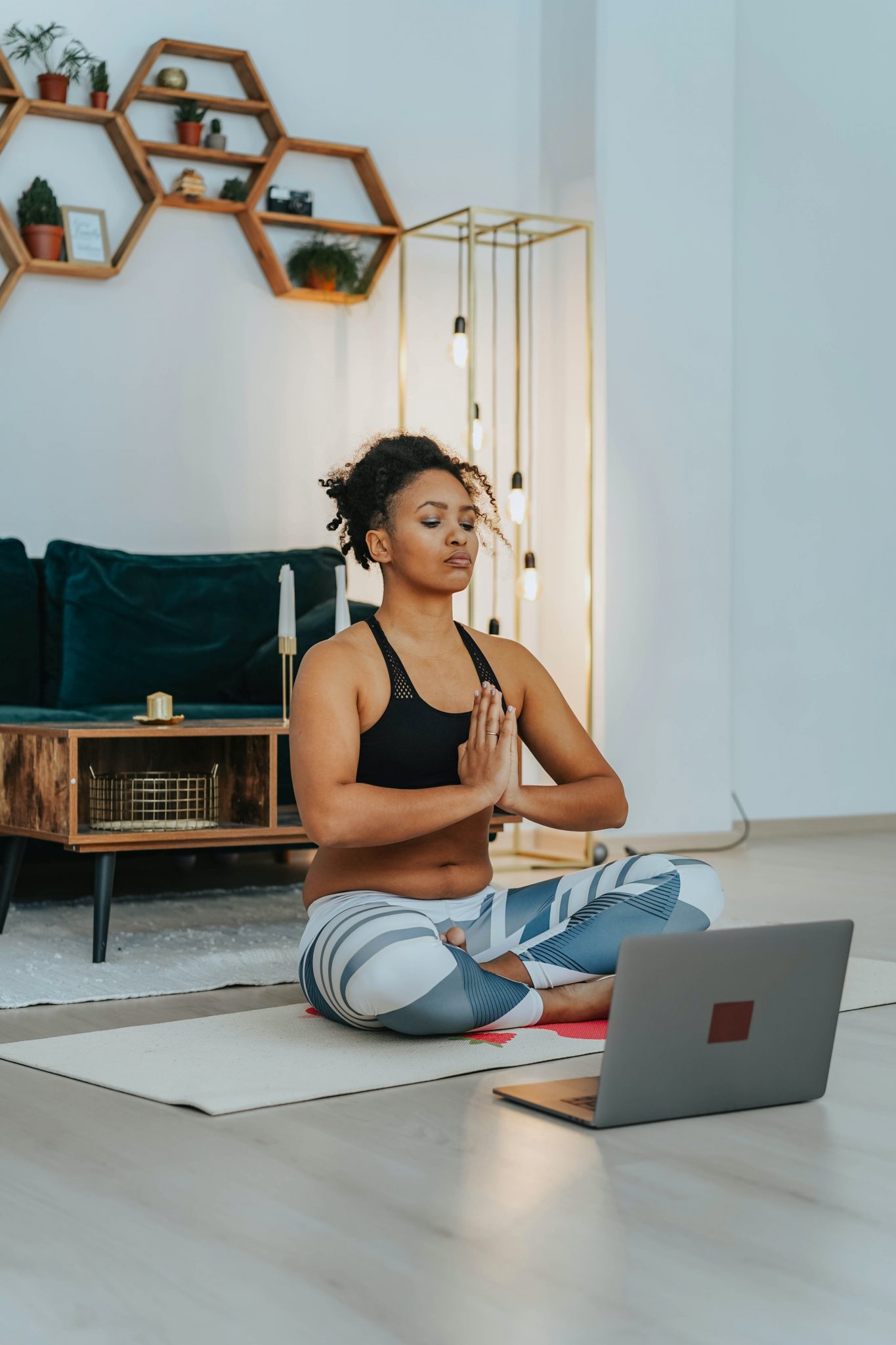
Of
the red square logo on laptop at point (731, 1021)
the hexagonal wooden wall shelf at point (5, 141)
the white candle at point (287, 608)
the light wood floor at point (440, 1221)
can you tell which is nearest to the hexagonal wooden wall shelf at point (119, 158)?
the hexagonal wooden wall shelf at point (5, 141)

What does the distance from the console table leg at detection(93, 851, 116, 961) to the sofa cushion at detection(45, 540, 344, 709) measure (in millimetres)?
1204

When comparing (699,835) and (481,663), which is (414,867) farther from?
(699,835)

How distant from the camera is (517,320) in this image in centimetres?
476

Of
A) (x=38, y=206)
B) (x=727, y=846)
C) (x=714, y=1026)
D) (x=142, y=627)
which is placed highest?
(x=38, y=206)

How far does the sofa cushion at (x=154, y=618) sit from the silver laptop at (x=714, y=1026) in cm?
248

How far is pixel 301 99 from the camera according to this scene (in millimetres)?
4859

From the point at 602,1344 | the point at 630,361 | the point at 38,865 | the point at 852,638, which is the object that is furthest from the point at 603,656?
the point at 602,1344

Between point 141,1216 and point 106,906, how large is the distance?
1.47 metres

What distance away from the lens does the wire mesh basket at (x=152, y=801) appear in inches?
117

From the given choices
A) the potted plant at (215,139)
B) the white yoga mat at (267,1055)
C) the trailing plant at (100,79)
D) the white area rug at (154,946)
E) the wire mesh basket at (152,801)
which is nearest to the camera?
the white yoga mat at (267,1055)

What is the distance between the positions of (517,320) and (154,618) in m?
1.49

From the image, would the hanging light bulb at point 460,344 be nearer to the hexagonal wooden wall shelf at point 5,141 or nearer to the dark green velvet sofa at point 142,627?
the dark green velvet sofa at point 142,627

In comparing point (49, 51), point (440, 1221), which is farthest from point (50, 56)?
point (440, 1221)

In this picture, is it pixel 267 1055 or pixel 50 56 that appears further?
pixel 50 56
